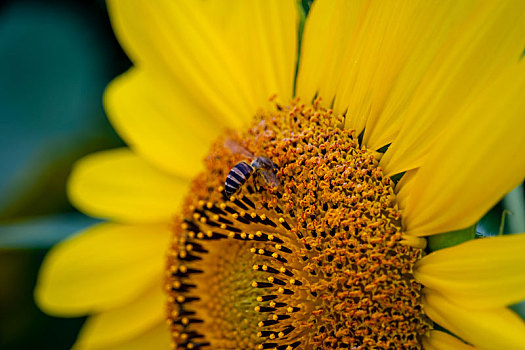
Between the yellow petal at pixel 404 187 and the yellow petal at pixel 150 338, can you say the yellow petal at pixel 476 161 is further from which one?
the yellow petal at pixel 150 338

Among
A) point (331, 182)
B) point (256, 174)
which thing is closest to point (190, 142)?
point (256, 174)

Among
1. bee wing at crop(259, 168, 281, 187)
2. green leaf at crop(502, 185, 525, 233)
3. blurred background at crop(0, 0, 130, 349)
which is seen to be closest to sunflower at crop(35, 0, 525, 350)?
bee wing at crop(259, 168, 281, 187)

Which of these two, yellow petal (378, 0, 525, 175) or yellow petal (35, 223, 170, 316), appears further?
yellow petal (35, 223, 170, 316)

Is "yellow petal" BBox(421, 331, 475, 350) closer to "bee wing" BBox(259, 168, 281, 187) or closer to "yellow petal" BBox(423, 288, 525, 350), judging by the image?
"yellow petal" BBox(423, 288, 525, 350)

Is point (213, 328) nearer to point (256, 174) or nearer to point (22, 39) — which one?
point (256, 174)

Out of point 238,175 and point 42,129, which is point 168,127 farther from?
point 42,129
